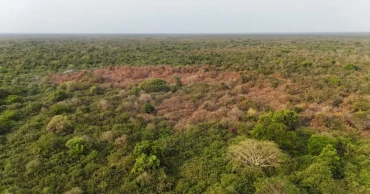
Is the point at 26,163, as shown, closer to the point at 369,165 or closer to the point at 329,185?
the point at 329,185

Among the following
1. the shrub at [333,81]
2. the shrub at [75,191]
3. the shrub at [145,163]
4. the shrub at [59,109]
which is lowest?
the shrub at [75,191]

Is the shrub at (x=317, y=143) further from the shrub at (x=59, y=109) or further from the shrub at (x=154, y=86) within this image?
the shrub at (x=59, y=109)

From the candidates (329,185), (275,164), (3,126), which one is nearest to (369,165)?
(329,185)

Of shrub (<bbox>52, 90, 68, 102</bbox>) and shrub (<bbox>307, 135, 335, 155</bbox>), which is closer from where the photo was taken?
shrub (<bbox>307, 135, 335, 155</bbox>)

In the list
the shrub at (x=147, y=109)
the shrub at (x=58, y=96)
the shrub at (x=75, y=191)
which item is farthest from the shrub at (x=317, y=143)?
the shrub at (x=58, y=96)

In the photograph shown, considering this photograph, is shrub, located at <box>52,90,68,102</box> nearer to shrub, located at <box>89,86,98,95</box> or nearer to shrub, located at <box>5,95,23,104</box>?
shrub, located at <box>89,86,98,95</box>

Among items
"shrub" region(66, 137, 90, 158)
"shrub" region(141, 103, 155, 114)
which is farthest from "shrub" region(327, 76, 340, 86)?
"shrub" region(66, 137, 90, 158)

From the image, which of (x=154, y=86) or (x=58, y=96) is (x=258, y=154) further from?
(x=58, y=96)

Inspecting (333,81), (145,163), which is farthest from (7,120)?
(333,81)
